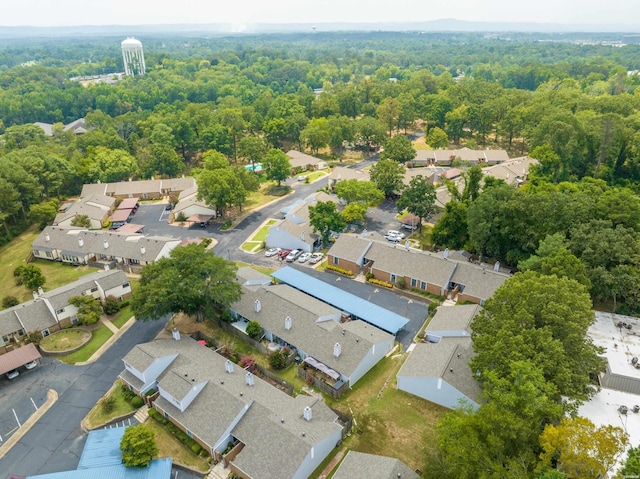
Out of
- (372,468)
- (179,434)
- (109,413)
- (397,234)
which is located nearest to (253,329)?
(179,434)

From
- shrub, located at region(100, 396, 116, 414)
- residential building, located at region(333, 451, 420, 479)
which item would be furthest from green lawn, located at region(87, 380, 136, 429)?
residential building, located at region(333, 451, 420, 479)

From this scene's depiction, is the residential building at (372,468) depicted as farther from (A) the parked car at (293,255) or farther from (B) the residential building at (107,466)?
(A) the parked car at (293,255)

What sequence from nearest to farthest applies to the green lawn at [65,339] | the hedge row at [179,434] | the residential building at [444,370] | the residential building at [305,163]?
the hedge row at [179,434] → the residential building at [444,370] → the green lawn at [65,339] → the residential building at [305,163]

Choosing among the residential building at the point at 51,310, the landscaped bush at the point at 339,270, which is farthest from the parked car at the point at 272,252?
the residential building at the point at 51,310

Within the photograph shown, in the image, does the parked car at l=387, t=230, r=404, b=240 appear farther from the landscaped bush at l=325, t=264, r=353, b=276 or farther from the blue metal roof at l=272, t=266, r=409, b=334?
the blue metal roof at l=272, t=266, r=409, b=334

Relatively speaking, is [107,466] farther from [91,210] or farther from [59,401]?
[91,210]
